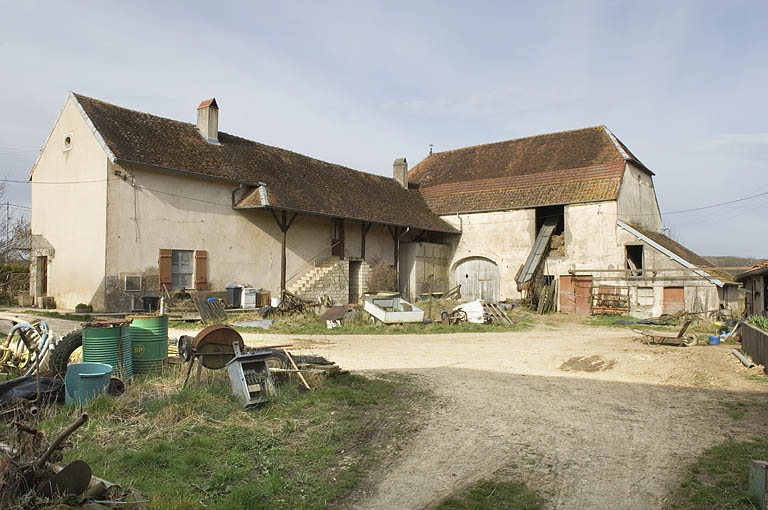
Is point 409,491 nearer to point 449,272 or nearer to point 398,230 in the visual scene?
point 398,230

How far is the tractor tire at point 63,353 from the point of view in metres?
7.92

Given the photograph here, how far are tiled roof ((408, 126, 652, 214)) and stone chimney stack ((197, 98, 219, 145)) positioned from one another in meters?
12.9

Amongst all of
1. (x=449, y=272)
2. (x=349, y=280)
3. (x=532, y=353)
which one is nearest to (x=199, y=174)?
(x=349, y=280)

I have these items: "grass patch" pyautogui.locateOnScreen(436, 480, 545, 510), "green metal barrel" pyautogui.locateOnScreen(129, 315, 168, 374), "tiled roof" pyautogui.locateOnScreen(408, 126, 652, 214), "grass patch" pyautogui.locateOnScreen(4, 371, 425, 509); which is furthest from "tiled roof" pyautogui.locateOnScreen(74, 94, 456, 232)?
"grass patch" pyautogui.locateOnScreen(436, 480, 545, 510)

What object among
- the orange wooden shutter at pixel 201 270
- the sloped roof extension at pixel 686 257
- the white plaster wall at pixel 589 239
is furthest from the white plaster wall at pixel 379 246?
the sloped roof extension at pixel 686 257

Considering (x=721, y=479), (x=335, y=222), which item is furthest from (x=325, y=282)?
(x=721, y=479)

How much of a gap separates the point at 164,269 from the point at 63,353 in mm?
11717

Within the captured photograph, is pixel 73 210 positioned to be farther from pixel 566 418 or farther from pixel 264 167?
pixel 566 418

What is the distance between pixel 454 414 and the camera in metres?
7.54

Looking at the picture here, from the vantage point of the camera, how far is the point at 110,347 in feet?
26.1

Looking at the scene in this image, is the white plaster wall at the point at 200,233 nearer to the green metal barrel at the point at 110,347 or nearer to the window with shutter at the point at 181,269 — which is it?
the window with shutter at the point at 181,269

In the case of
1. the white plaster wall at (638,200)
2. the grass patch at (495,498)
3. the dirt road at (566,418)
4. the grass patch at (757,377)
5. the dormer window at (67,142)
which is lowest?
the grass patch at (495,498)

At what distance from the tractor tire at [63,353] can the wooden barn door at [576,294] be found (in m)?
21.5

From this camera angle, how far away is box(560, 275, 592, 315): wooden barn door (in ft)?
83.0
